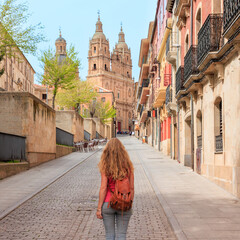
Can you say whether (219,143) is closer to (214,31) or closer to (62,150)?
(214,31)

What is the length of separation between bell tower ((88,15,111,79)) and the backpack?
416 feet

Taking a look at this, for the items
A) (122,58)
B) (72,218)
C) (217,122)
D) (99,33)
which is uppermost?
(99,33)

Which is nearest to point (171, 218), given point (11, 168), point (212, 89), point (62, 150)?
point (212, 89)

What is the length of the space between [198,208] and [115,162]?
172 inches

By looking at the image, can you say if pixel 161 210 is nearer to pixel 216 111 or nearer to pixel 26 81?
pixel 216 111

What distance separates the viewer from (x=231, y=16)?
8977mm

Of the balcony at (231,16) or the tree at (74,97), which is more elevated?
the tree at (74,97)

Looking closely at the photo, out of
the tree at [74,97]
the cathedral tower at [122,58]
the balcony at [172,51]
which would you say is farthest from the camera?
the cathedral tower at [122,58]

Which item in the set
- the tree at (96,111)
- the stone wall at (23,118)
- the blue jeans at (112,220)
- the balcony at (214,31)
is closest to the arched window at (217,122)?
the balcony at (214,31)

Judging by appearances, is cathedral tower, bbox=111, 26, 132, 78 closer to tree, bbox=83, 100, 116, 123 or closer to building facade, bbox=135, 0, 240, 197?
tree, bbox=83, 100, 116, 123

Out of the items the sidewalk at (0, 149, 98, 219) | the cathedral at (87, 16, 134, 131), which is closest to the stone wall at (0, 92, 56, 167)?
the sidewalk at (0, 149, 98, 219)

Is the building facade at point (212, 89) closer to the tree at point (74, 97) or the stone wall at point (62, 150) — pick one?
the stone wall at point (62, 150)

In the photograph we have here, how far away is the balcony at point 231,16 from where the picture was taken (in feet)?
28.1

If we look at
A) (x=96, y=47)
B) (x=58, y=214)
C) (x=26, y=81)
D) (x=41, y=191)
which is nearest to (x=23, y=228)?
(x=58, y=214)
